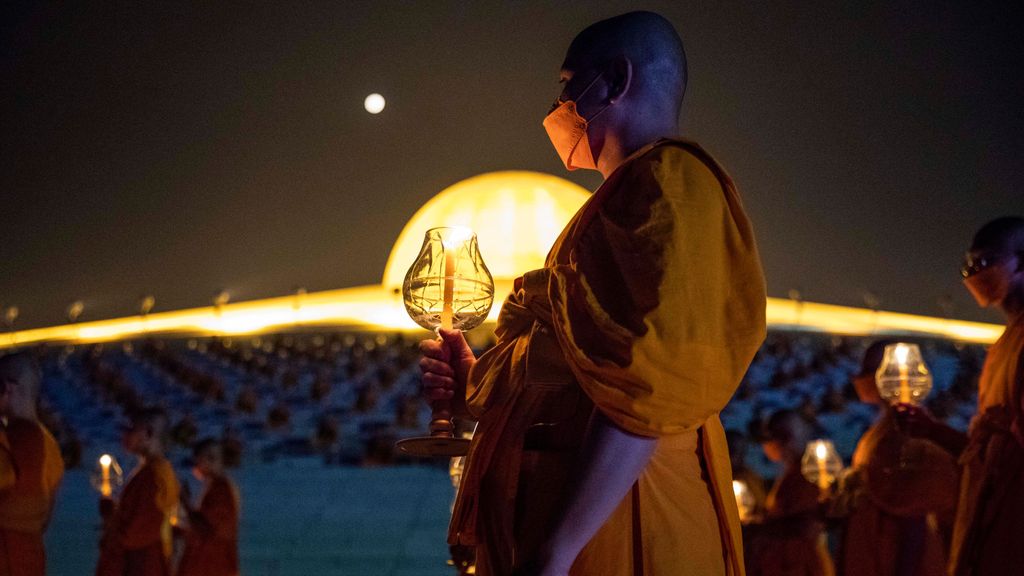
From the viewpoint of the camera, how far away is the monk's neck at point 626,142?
1.57 metres

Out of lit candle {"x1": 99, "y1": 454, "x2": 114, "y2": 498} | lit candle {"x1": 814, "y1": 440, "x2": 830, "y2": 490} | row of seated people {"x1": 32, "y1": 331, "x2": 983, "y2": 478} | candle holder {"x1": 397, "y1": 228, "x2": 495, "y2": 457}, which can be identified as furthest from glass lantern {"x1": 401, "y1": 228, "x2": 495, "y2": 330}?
row of seated people {"x1": 32, "y1": 331, "x2": 983, "y2": 478}

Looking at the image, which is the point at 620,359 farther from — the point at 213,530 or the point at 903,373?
the point at 213,530

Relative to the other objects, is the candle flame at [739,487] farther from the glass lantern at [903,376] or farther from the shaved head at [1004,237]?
the shaved head at [1004,237]

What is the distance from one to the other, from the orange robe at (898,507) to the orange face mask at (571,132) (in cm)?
202

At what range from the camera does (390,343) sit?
15.3 m

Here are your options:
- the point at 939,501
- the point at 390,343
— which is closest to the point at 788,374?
the point at 390,343

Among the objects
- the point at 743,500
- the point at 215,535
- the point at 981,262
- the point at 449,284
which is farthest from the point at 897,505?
the point at 215,535

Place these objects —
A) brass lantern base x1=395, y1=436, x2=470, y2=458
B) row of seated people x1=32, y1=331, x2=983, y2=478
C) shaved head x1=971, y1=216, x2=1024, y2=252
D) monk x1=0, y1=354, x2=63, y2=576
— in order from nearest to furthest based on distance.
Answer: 1. brass lantern base x1=395, y1=436, x2=470, y2=458
2. shaved head x1=971, y1=216, x2=1024, y2=252
3. monk x1=0, y1=354, x2=63, y2=576
4. row of seated people x1=32, y1=331, x2=983, y2=478

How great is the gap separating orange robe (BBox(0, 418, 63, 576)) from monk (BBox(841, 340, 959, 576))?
115 inches

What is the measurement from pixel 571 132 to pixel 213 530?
4654mm

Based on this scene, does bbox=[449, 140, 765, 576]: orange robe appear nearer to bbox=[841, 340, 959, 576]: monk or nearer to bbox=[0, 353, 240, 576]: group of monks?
bbox=[841, 340, 959, 576]: monk

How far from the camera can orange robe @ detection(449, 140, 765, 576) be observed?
4.27 ft

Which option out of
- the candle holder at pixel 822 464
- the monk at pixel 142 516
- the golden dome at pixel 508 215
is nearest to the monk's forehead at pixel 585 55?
the candle holder at pixel 822 464

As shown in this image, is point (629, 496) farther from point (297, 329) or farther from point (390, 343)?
point (297, 329)
